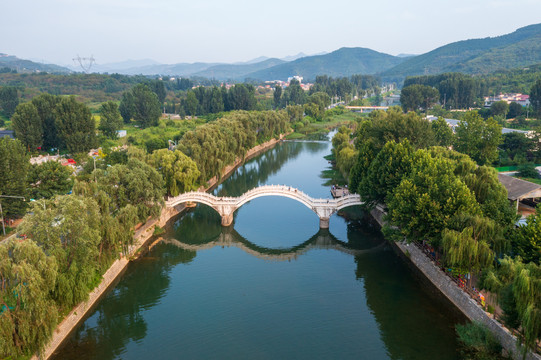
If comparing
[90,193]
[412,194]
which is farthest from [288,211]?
[90,193]

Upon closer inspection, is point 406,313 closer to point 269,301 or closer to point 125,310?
point 269,301

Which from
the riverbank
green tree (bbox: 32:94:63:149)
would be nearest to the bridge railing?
the riverbank

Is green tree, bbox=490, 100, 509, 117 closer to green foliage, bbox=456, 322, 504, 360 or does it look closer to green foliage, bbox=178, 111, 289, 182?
green foliage, bbox=178, 111, 289, 182

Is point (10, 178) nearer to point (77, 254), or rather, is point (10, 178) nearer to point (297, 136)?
point (77, 254)

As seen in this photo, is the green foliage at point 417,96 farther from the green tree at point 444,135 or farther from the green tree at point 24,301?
the green tree at point 24,301

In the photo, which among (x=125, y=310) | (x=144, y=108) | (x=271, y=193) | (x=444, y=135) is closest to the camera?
(x=125, y=310)

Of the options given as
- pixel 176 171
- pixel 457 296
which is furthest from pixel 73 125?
pixel 457 296

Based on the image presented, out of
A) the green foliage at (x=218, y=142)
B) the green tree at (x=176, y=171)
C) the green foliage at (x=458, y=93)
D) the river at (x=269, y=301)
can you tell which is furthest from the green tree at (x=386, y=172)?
the green foliage at (x=458, y=93)
